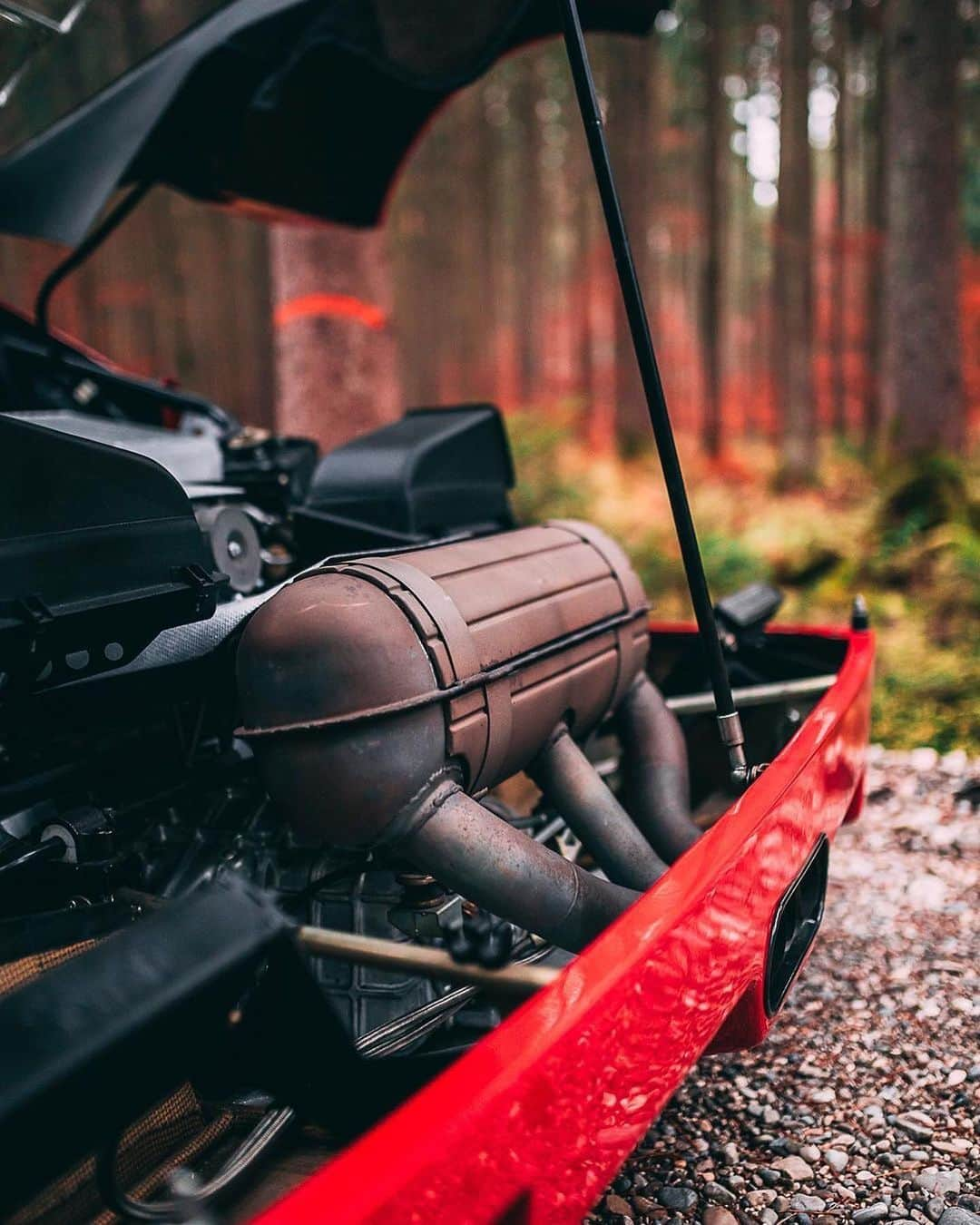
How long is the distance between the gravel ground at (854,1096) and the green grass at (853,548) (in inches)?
91.8

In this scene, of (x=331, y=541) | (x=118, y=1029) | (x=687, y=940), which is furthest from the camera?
(x=331, y=541)

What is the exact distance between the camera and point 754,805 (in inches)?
90.4

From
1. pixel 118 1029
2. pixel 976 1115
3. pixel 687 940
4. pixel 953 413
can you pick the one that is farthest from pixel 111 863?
pixel 953 413

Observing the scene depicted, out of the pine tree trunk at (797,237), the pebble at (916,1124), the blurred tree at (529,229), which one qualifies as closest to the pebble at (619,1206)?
the pebble at (916,1124)

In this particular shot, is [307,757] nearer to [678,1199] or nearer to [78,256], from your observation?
[678,1199]

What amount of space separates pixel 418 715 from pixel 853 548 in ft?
24.9

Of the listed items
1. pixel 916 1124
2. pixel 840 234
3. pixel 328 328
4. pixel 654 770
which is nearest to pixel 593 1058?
pixel 916 1124

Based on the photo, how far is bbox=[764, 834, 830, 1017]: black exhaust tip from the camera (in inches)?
97.1

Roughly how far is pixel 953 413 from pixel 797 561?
7.06 ft

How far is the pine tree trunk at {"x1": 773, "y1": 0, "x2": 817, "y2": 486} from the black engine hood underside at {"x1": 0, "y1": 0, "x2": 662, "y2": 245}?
1036 centimetres

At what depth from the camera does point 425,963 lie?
1.68 metres

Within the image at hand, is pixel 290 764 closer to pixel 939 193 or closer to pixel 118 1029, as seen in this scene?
pixel 118 1029

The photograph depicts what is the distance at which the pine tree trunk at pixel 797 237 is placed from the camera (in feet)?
44.8

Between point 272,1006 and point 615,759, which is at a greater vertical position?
point 272,1006
